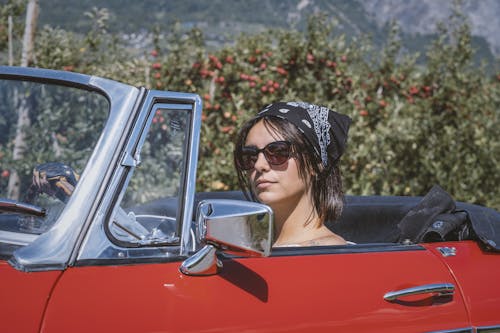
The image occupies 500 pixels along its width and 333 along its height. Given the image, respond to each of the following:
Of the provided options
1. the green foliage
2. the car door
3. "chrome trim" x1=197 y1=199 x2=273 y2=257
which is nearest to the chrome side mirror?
"chrome trim" x1=197 y1=199 x2=273 y2=257

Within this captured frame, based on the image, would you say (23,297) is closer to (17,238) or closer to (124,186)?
(17,238)

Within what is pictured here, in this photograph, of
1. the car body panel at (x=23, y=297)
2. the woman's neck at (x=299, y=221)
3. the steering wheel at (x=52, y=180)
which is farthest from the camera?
the woman's neck at (x=299, y=221)

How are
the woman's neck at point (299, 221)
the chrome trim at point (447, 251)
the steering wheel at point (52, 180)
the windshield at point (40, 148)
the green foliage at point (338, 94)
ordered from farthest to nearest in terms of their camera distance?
the green foliage at point (338, 94), the woman's neck at point (299, 221), the chrome trim at point (447, 251), the steering wheel at point (52, 180), the windshield at point (40, 148)

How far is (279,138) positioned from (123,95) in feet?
2.32

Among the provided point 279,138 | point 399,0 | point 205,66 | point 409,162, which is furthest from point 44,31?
point 399,0

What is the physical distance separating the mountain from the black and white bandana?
14.0ft

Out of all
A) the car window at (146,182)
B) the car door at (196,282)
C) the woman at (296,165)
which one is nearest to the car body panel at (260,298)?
the car door at (196,282)

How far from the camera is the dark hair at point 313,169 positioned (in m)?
2.17

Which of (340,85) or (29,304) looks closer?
(29,304)

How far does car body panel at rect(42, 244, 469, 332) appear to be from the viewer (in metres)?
1.41

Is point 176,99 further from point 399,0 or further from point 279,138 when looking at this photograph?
point 399,0

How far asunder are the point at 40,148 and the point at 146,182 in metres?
0.54

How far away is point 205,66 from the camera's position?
19.7 ft

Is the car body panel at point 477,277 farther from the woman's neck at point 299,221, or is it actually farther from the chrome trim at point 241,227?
the chrome trim at point 241,227
